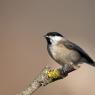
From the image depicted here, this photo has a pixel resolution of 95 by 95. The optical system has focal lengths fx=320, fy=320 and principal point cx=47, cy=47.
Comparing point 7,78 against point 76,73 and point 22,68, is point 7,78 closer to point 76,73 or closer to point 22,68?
point 22,68

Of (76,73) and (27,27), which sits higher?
(27,27)

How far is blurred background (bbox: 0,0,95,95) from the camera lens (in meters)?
2.27

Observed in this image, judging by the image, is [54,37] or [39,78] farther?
[54,37]

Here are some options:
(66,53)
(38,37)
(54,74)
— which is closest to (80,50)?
(66,53)

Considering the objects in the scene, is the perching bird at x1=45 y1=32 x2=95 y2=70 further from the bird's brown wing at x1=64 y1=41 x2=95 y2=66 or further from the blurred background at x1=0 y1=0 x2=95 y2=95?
the blurred background at x1=0 y1=0 x2=95 y2=95

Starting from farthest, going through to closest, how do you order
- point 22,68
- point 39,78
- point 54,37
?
point 22,68 → point 54,37 → point 39,78

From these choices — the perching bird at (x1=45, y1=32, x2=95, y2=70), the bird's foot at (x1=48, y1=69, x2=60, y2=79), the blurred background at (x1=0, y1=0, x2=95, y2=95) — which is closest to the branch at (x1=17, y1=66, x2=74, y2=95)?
the bird's foot at (x1=48, y1=69, x2=60, y2=79)

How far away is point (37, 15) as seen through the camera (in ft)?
7.57

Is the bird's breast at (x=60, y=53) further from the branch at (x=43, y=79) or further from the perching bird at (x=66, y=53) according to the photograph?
the branch at (x=43, y=79)

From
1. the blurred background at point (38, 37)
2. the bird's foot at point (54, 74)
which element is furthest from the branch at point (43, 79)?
the blurred background at point (38, 37)

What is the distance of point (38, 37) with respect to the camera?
2289mm

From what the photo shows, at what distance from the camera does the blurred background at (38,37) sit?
227 centimetres

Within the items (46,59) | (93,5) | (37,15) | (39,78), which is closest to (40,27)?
(37,15)

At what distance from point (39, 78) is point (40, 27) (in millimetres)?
1008
